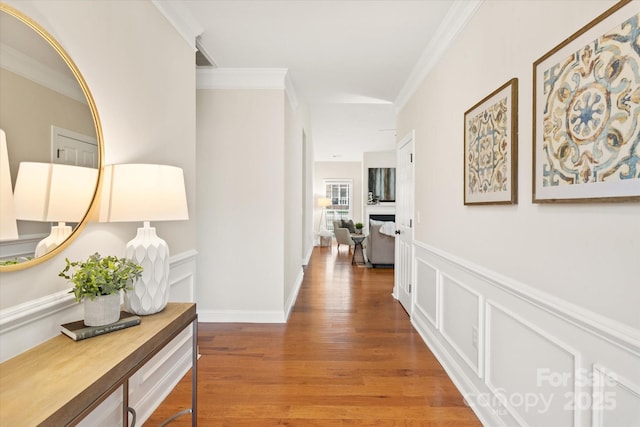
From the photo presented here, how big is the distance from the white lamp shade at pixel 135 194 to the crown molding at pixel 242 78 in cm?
210

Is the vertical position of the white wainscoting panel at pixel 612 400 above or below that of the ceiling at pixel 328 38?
below

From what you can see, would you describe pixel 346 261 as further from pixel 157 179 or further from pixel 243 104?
pixel 157 179

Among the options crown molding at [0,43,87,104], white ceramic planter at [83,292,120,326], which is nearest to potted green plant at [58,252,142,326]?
white ceramic planter at [83,292,120,326]

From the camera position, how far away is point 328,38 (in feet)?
8.58

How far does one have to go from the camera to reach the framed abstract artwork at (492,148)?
5.17 ft

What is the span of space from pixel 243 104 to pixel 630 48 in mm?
2964

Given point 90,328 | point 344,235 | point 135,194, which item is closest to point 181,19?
point 135,194

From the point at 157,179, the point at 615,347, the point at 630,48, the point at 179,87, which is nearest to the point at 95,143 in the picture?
the point at 157,179

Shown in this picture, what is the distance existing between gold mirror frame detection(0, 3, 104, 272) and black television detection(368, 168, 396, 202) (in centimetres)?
837

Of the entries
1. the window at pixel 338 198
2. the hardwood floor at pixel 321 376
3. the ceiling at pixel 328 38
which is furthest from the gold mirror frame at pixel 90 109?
the window at pixel 338 198

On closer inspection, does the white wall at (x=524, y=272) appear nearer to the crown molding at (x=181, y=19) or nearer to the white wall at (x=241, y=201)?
the white wall at (x=241, y=201)

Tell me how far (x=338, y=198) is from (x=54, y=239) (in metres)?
9.55

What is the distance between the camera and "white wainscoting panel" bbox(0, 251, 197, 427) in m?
1.12

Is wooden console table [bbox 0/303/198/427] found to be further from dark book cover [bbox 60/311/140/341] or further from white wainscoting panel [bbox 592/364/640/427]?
white wainscoting panel [bbox 592/364/640/427]
